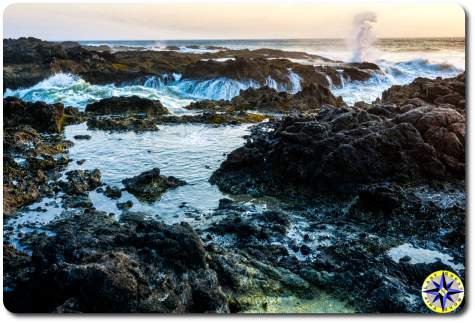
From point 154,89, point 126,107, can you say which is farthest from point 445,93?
point 154,89

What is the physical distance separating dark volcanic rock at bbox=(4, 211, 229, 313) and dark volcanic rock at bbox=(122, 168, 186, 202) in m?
2.76

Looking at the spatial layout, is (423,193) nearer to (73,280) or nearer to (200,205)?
(200,205)

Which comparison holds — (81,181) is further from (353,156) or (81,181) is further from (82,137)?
(353,156)

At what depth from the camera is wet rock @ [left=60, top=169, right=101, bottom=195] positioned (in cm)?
874

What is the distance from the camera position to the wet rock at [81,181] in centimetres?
874

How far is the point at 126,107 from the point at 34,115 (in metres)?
4.45

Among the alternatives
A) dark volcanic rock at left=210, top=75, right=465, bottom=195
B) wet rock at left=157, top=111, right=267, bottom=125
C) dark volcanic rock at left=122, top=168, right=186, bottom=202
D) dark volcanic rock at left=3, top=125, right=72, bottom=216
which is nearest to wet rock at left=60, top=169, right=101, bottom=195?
dark volcanic rock at left=3, top=125, right=72, bottom=216

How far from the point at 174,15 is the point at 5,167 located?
5487mm

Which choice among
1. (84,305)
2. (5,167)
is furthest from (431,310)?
(5,167)

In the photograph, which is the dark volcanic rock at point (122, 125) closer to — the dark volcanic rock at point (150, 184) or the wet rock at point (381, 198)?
the dark volcanic rock at point (150, 184)

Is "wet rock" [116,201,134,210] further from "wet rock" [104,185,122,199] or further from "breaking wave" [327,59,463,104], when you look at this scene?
"breaking wave" [327,59,463,104]

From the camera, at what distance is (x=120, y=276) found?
454 centimetres

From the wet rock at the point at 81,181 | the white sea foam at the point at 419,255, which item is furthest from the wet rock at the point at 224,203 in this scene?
the white sea foam at the point at 419,255

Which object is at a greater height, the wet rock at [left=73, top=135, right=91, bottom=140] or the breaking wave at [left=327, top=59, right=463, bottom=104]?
the breaking wave at [left=327, top=59, right=463, bottom=104]
